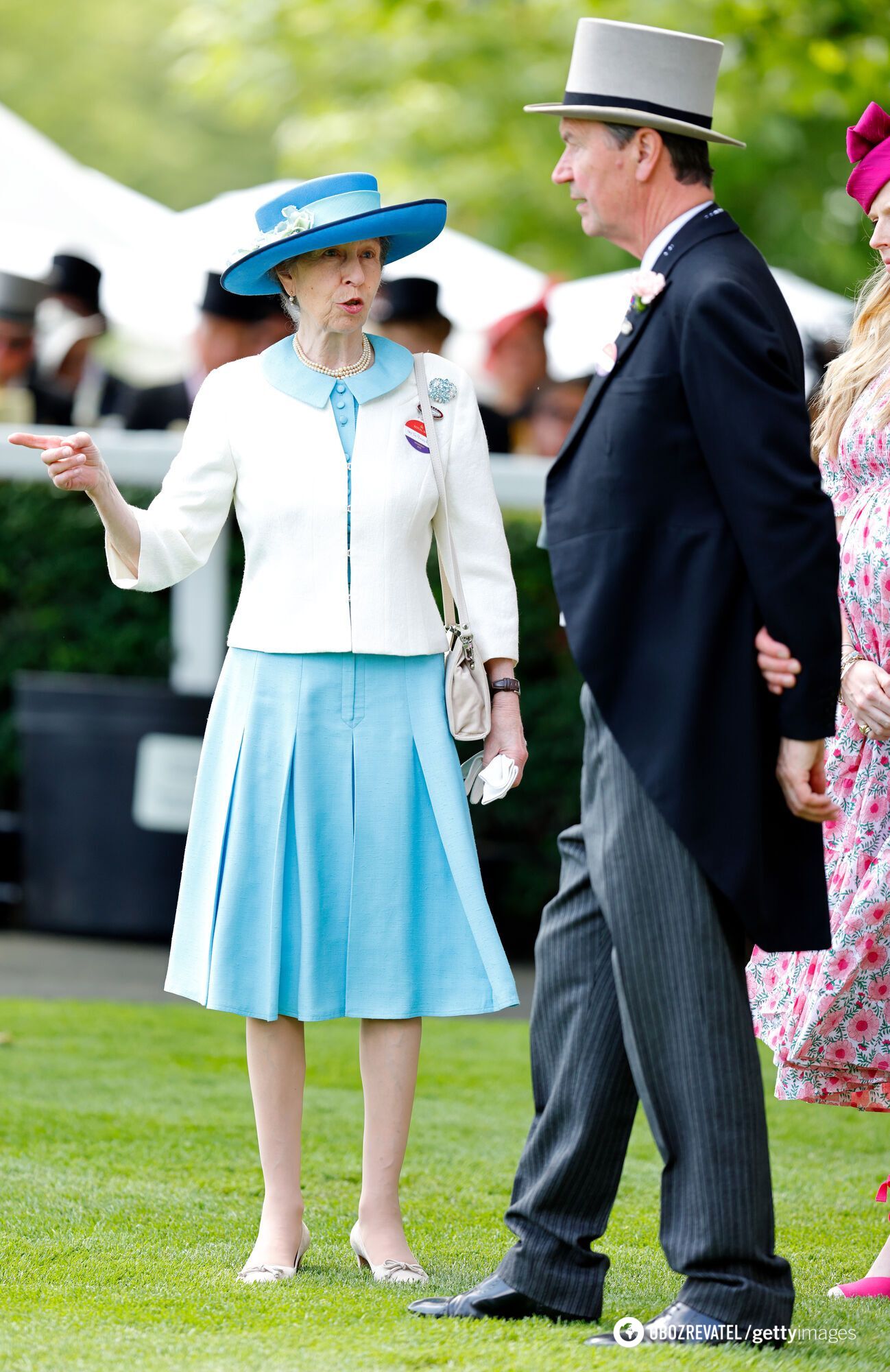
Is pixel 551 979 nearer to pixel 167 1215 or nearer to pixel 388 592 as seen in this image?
pixel 388 592

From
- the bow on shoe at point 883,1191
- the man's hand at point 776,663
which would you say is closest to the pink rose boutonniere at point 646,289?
the man's hand at point 776,663

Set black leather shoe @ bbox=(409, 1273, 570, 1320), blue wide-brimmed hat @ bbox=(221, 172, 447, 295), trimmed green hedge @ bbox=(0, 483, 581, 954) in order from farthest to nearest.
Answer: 1. trimmed green hedge @ bbox=(0, 483, 581, 954)
2. blue wide-brimmed hat @ bbox=(221, 172, 447, 295)
3. black leather shoe @ bbox=(409, 1273, 570, 1320)

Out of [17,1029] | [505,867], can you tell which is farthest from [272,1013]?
[505,867]

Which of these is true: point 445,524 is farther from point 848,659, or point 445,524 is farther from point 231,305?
point 231,305

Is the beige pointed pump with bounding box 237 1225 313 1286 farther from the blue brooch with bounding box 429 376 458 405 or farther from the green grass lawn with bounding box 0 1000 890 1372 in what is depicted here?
the blue brooch with bounding box 429 376 458 405

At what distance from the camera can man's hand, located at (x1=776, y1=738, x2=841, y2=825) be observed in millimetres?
2967

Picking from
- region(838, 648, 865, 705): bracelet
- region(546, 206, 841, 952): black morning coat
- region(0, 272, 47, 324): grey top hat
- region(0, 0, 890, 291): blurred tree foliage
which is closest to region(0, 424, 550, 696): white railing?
region(0, 272, 47, 324): grey top hat

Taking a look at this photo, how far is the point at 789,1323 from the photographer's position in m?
3.08

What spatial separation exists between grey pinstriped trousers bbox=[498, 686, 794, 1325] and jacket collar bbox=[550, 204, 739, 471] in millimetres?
424

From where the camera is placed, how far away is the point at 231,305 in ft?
24.4

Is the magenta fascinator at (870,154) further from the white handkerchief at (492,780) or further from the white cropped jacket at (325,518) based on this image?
the white handkerchief at (492,780)

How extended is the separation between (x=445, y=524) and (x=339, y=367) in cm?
36

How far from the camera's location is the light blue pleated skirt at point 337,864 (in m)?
3.59

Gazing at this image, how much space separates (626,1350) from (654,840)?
79 cm
